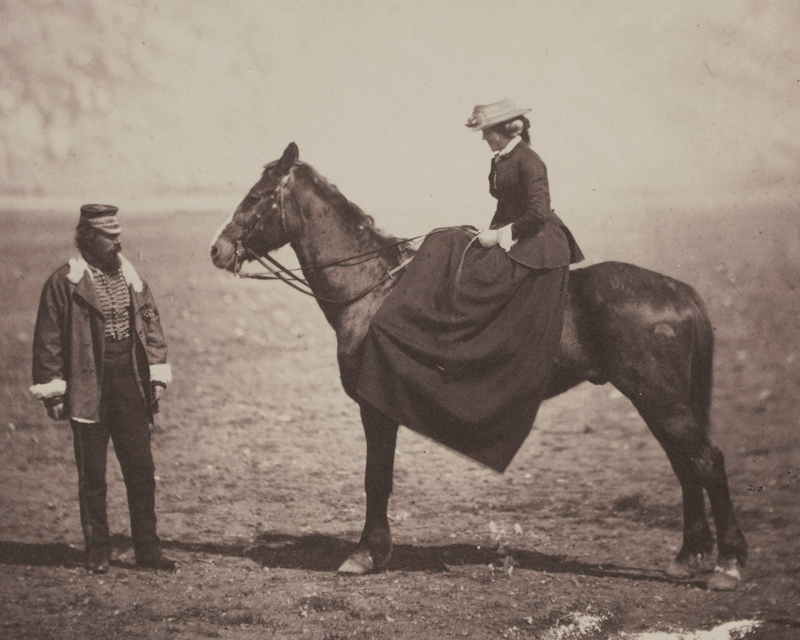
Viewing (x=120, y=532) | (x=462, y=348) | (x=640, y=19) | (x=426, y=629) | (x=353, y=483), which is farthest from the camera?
(x=353, y=483)

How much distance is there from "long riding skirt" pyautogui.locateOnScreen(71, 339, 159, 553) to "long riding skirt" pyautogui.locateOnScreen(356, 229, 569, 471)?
4.11 feet

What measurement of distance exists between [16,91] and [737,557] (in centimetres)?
503

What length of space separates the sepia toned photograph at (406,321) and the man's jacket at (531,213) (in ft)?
0.05

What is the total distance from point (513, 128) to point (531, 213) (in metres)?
0.49

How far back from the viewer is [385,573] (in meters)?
5.04

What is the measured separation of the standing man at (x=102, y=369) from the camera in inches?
189

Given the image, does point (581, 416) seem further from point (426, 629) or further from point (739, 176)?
point (426, 629)

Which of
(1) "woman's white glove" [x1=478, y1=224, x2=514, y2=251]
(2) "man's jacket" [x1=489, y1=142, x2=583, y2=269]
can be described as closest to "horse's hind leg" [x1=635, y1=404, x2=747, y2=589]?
(2) "man's jacket" [x1=489, y1=142, x2=583, y2=269]

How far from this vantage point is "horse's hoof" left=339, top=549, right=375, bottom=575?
502 cm

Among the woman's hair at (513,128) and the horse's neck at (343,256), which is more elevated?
the woman's hair at (513,128)

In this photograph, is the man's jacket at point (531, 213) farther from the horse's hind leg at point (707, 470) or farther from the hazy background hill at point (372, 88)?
the hazy background hill at point (372, 88)

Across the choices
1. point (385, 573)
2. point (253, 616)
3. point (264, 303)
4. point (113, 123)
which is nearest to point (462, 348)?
point (385, 573)

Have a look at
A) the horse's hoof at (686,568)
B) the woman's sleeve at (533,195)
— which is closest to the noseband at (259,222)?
the woman's sleeve at (533,195)

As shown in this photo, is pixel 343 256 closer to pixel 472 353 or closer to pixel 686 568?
pixel 472 353
